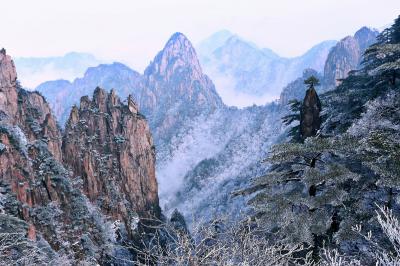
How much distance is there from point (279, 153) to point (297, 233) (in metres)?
2.54

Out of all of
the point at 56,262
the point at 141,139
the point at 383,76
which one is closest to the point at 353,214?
the point at 383,76

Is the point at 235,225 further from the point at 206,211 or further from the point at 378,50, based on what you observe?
the point at 206,211

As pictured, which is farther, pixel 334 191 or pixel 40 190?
pixel 40 190

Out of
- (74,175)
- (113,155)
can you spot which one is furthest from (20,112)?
(113,155)

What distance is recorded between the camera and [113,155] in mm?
74438

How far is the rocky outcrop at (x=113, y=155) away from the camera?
201 ft

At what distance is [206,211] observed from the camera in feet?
391

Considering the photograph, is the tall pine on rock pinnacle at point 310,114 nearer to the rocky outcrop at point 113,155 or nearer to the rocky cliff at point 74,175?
the rocky cliff at point 74,175

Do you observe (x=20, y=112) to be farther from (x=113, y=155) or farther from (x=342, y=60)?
(x=342, y=60)

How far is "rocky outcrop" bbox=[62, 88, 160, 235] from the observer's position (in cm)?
6116

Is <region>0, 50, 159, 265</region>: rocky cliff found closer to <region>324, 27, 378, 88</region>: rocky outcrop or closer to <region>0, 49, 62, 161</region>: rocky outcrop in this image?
<region>0, 49, 62, 161</region>: rocky outcrop

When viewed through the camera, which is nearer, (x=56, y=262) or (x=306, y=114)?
(x=306, y=114)

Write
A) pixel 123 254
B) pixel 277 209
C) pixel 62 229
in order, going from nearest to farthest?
1. pixel 277 209
2. pixel 62 229
3. pixel 123 254

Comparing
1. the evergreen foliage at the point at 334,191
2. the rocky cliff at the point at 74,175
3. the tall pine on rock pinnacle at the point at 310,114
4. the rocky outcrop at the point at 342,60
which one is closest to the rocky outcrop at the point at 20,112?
the rocky cliff at the point at 74,175
